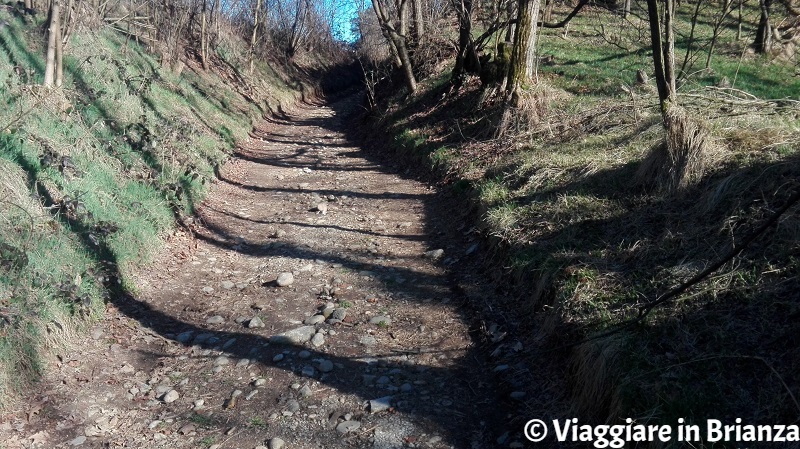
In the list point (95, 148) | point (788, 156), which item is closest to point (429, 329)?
point (788, 156)

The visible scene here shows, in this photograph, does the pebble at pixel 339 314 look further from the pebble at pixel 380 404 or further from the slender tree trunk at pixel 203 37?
the slender tree trunk at pixel 203 37

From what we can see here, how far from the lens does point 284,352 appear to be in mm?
5344

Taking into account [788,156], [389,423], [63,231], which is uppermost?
[788,156]

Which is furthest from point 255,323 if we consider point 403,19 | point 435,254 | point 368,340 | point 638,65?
point 403,19

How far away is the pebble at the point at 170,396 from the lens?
4.75 metres

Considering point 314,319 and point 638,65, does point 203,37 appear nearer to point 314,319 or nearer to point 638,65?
point 638,65

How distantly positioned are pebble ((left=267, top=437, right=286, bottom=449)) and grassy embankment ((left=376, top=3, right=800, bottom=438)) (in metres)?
1.72

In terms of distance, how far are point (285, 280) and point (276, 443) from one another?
2810 millimetres

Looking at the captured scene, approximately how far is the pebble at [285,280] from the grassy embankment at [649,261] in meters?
Result: 2.17

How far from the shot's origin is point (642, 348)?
4.10m

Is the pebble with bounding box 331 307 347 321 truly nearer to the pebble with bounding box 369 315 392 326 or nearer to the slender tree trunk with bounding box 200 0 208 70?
the pebble with bounding box 369 315 392 326

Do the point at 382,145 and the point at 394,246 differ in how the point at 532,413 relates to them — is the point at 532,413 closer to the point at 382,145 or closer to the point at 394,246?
the point at 394,246

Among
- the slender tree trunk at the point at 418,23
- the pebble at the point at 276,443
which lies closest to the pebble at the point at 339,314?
the pebble at the point at 276,443

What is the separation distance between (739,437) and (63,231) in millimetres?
5817
